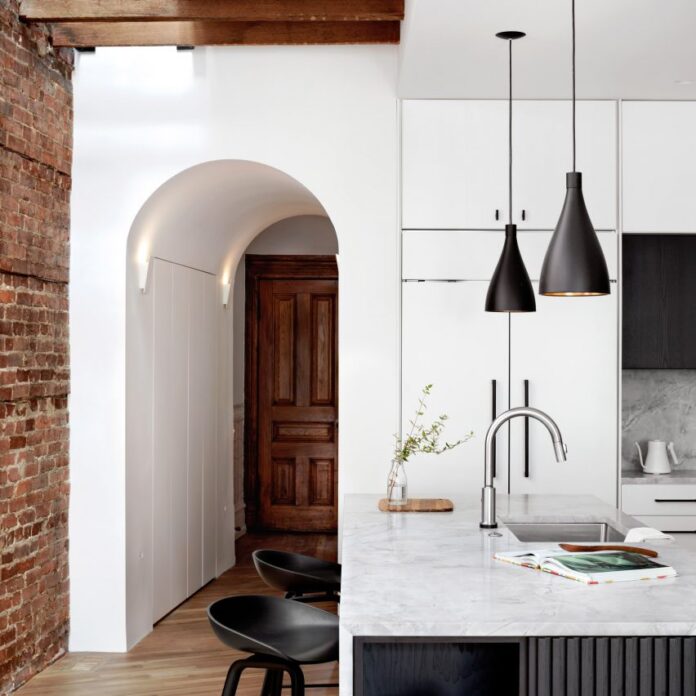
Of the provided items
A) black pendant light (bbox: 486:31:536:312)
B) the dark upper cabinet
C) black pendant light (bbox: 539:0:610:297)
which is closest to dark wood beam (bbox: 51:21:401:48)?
black pendant light (bbox: 486:31:536:312)

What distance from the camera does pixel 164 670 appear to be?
4.36 metres

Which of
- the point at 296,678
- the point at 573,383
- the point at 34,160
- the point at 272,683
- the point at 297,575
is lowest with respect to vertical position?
the point at 272,683

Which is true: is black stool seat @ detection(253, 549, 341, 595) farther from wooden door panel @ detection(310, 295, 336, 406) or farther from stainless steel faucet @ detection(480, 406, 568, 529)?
wooden door panel @ detection(310, 295, 336, 406)

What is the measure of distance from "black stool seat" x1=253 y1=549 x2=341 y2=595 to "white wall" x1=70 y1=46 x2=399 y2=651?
1035 mm

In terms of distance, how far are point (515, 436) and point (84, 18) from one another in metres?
2.89

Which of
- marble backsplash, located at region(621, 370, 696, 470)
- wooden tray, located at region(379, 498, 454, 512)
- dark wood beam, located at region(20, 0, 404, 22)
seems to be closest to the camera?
wooden tray, located at region(379, 498, 454, 512)

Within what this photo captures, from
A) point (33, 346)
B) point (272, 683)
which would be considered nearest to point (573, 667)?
point (272, 683)

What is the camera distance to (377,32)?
450 centimetres

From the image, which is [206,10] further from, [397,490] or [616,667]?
[616,667]

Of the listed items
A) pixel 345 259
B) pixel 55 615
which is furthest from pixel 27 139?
pixel 55 615

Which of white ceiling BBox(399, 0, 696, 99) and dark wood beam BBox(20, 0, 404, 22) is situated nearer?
white ceiling BBox(399, 0, 696, 99)

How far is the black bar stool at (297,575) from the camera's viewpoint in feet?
11.1

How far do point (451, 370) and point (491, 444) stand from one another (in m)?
1.55

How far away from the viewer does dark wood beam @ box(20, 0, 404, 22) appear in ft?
13.6
